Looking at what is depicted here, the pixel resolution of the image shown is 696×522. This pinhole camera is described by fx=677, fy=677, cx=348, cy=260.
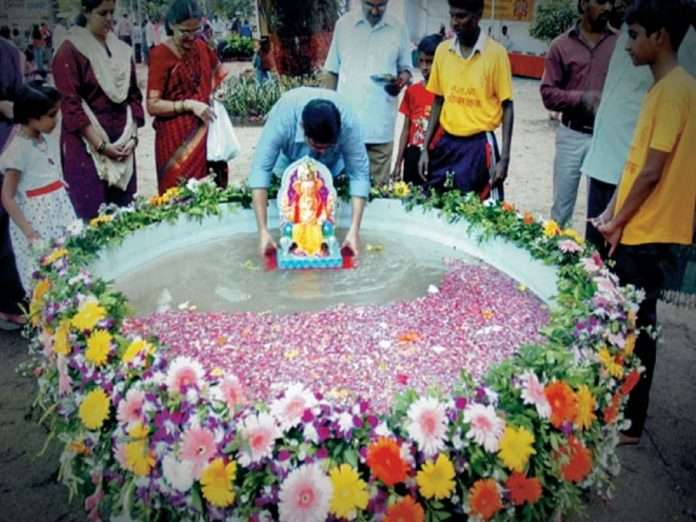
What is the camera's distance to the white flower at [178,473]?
178 centimetres

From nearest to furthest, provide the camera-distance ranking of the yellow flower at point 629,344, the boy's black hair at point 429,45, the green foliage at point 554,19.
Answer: the yellow flower at point 629,344, the boy's black hair at point 429,45, the green foliage at point 554,19

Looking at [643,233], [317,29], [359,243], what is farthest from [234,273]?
[317,29]

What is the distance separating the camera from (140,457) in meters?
1.87

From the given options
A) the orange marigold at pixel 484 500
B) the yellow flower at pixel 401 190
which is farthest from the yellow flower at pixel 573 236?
the orange marigold at pixel 484 500

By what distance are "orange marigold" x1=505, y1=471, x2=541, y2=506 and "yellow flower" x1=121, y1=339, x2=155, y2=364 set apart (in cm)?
113

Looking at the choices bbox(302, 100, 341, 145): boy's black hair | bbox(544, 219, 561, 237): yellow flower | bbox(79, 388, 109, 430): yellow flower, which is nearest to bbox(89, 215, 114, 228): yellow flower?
bbox(302, 100, 341, 145): boy's black hair

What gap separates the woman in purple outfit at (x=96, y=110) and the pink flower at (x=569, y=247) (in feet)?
8.60

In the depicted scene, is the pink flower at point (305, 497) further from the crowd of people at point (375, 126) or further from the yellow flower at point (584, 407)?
the crowd of people at point (375, 126)

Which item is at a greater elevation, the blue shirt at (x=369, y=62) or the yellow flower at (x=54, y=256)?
the blue shirt at (x=369, y=62)

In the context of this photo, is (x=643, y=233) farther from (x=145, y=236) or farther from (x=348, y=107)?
(x=145, y=236)

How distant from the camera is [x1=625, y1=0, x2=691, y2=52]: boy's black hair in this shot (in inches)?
93.8

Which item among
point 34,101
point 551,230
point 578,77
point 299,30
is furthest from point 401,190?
point 299,30

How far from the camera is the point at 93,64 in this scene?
3.86 m

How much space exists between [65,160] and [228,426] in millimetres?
2818
